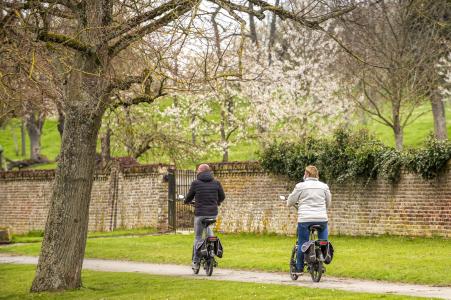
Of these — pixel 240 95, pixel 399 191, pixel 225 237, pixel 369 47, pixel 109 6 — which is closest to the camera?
pixel 109 6

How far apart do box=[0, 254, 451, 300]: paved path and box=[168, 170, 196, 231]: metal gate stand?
7.00m

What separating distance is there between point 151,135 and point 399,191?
1716cm

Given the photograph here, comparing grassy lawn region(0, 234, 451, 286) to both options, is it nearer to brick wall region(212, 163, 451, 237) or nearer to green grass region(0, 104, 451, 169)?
brick wall region(212, 163, 451, 237)

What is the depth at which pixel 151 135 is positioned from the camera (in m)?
36.4

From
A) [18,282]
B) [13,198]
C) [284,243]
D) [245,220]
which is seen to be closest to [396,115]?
[245,220]

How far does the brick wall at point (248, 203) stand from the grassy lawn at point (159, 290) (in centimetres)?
764

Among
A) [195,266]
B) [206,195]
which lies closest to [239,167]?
[206,195]

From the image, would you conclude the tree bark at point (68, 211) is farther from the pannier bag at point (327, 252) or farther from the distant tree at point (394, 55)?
the distant tree at point (394, 55)

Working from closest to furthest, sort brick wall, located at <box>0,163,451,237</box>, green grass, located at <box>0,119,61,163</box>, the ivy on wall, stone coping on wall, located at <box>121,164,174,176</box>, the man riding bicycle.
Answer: the man riding bicycle → the ivy on wall → brick wall, located at <box>0,163,451,237</box> → stone coping on wall, located at <box>121,164,174,176</box> → green grass, located at <box>0,119,61,163</box>

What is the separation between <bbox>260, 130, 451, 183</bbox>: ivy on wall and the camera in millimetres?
20250

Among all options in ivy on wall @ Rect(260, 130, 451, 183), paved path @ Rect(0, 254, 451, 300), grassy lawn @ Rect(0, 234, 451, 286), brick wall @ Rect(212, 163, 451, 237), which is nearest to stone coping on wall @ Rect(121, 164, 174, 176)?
brick wall @ Rect(212, 163, 451, 237)

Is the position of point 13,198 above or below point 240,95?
below

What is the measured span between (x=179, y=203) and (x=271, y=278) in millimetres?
13301

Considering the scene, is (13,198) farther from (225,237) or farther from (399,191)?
(399,191)
